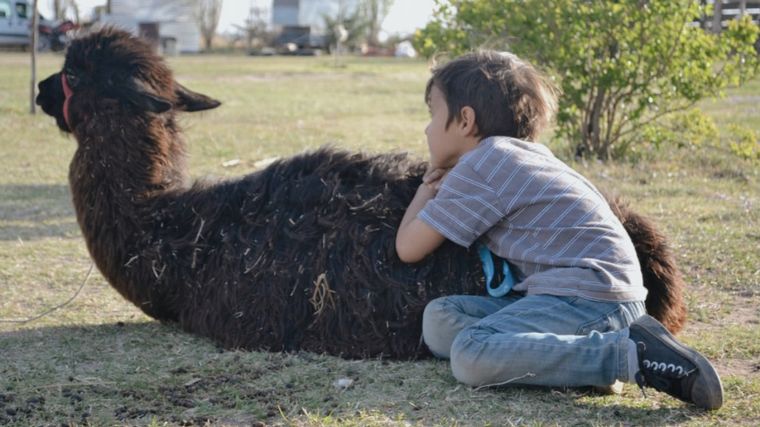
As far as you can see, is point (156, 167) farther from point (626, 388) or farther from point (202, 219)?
point (626, 388)

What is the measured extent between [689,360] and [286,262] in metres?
1.78

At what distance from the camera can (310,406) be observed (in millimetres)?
3508

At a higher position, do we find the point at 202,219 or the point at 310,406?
the point at 202,219

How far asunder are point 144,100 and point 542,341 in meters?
2.29

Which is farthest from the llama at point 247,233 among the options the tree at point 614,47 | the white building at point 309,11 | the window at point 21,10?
the white building at point 309,11

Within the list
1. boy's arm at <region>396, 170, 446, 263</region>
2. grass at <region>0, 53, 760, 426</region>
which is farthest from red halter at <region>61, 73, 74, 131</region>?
boy's arm at <region>396, 170, 446, 263</region>

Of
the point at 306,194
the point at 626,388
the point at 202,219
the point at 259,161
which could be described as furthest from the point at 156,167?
the point at 259,161

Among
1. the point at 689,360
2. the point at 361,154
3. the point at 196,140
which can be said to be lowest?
the point at 196,140

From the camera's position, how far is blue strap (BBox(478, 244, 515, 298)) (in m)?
3.98

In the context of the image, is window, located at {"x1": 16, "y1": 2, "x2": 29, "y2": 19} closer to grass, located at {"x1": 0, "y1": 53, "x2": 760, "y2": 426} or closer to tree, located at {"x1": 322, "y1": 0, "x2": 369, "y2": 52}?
tree, located at {"x1": 322, "y1": 0, "x2": 369, "y2": 52}

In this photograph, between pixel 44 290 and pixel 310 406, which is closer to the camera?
pixel 310 406

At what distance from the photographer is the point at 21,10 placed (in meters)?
46.2

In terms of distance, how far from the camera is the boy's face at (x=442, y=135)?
4.01 metres

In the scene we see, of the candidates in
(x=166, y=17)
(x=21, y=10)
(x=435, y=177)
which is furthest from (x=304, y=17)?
(x=435, y=177)
